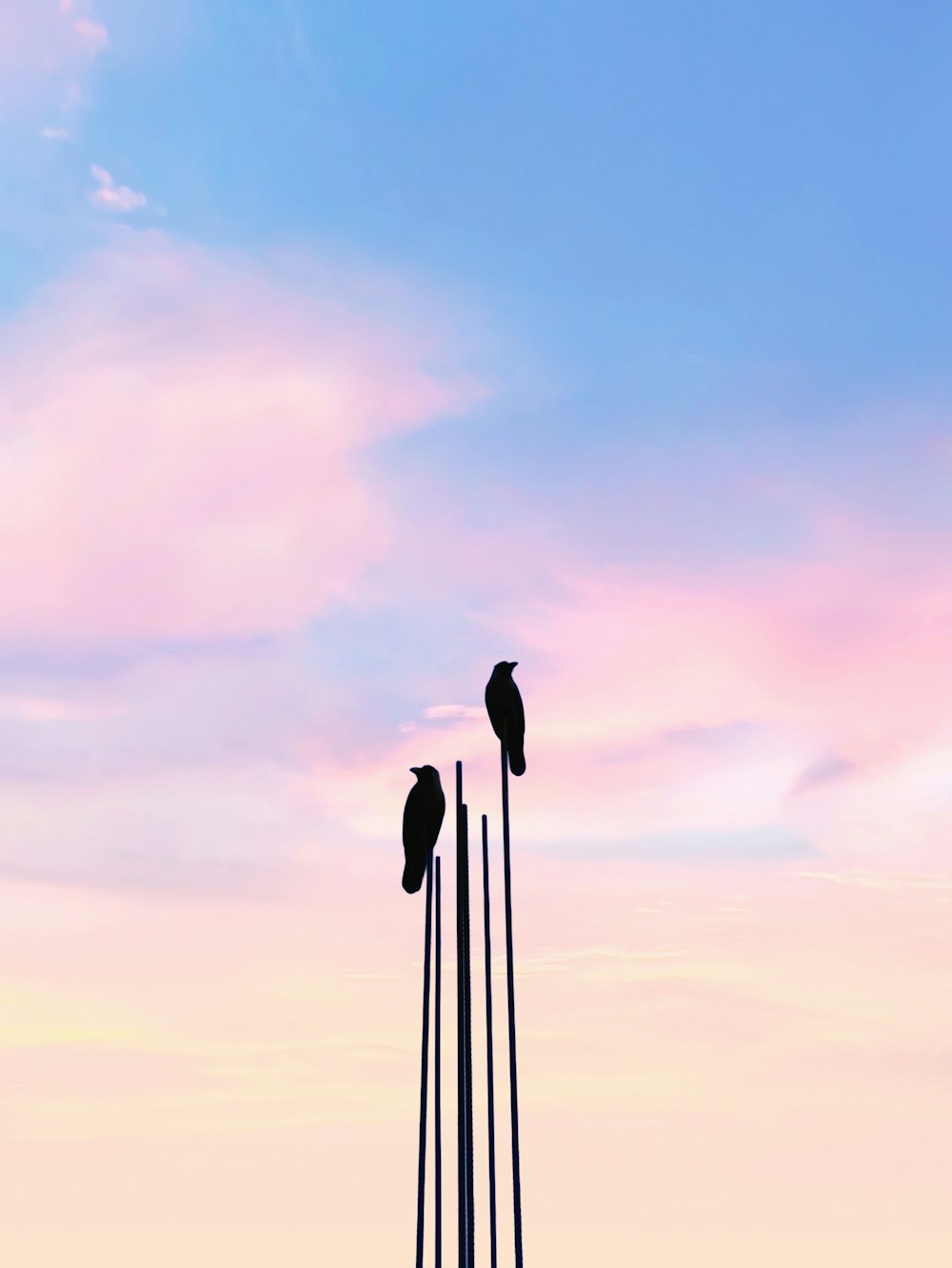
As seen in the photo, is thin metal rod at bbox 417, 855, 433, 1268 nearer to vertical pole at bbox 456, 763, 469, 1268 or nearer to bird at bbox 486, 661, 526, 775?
vertical pole at bbox 456, 763, 469, 1268

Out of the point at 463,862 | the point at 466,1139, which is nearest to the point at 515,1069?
the point at 466,1139

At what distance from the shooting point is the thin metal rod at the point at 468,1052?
10102 mm

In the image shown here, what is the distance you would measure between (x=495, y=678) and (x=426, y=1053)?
2.68 metres

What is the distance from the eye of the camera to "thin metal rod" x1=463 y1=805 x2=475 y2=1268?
10102 millimetres

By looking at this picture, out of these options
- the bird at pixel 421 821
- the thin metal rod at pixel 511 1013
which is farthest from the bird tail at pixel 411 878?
the thin metal rod at pixel 511 1013

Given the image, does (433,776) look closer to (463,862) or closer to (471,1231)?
(463,862)

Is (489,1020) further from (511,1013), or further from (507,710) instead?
(507,710)

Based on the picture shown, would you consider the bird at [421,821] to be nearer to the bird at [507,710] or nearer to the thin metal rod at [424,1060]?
the thin metal rod at [424,1060]

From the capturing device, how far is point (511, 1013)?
10125 mm

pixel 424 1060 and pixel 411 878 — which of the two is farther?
pixel 411 878

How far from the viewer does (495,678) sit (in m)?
10.7

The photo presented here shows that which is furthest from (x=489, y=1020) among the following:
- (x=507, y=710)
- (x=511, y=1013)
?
(x=507, y=710)

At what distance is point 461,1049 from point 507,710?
7.66ft

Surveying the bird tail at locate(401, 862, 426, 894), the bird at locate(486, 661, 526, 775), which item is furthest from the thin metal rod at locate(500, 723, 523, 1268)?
the bird tail at locate(401, 862, 426, 894)
